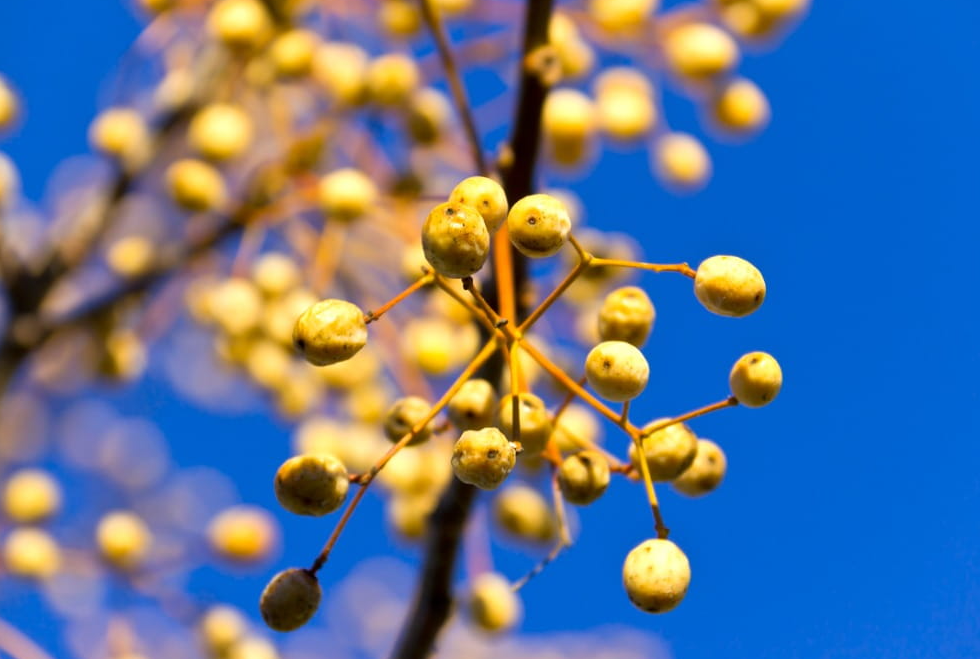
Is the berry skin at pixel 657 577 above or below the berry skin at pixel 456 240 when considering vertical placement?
below

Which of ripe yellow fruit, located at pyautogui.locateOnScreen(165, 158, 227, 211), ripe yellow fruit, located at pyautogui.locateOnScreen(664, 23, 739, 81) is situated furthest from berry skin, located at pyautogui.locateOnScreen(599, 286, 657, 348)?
ripe yellow fruit, located at pyautogui.locateOnScreen(165, 158, 227, 211)

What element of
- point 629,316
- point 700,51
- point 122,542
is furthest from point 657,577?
point 122,542

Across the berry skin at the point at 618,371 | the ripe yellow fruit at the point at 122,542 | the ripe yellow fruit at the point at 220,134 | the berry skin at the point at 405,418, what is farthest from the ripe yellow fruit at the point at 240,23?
the berry skin at the point at 618,371

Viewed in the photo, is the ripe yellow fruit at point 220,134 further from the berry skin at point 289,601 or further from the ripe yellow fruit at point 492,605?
the berry skin at point 289,601

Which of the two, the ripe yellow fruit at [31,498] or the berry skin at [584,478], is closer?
the berry skin at [584,478]

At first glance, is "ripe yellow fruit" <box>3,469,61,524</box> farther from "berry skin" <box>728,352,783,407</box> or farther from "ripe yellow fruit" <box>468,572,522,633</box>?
"berry skin" <box>728,352,783,407</box>

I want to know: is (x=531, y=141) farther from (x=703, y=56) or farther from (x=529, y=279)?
(x=703, y=56)
